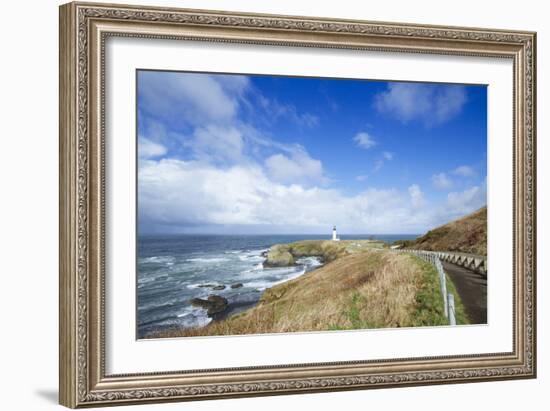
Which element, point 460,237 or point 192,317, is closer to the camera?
point 192,317

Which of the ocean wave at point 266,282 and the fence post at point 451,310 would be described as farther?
the fence post at point 451,310

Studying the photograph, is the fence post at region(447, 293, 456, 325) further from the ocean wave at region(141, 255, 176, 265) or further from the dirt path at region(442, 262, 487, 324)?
the ocean wave at region(141, 255, 176, 265)

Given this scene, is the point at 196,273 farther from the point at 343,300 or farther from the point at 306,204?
the point at 343,300

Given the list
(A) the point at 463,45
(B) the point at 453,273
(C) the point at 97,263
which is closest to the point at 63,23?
(C) the point at 97,263

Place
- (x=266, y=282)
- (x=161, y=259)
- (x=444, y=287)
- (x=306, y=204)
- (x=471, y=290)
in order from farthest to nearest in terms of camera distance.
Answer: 1. (x=471, y=290)
2. (x=444, y=287)
3. (x=306, y=204)
4. (x=266, y=282)
5. (x=161, y=259)

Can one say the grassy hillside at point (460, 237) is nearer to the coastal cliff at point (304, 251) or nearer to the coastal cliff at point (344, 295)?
the coastal cliff at point (344, 295)

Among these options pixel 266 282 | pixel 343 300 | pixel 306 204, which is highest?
pixel 306 204

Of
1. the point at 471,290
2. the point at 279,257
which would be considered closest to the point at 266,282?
the point at 279,257

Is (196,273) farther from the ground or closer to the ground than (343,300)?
farther from the ground

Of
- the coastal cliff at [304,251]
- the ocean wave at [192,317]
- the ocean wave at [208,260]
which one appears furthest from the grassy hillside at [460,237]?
the ocean wave at [192,317]
